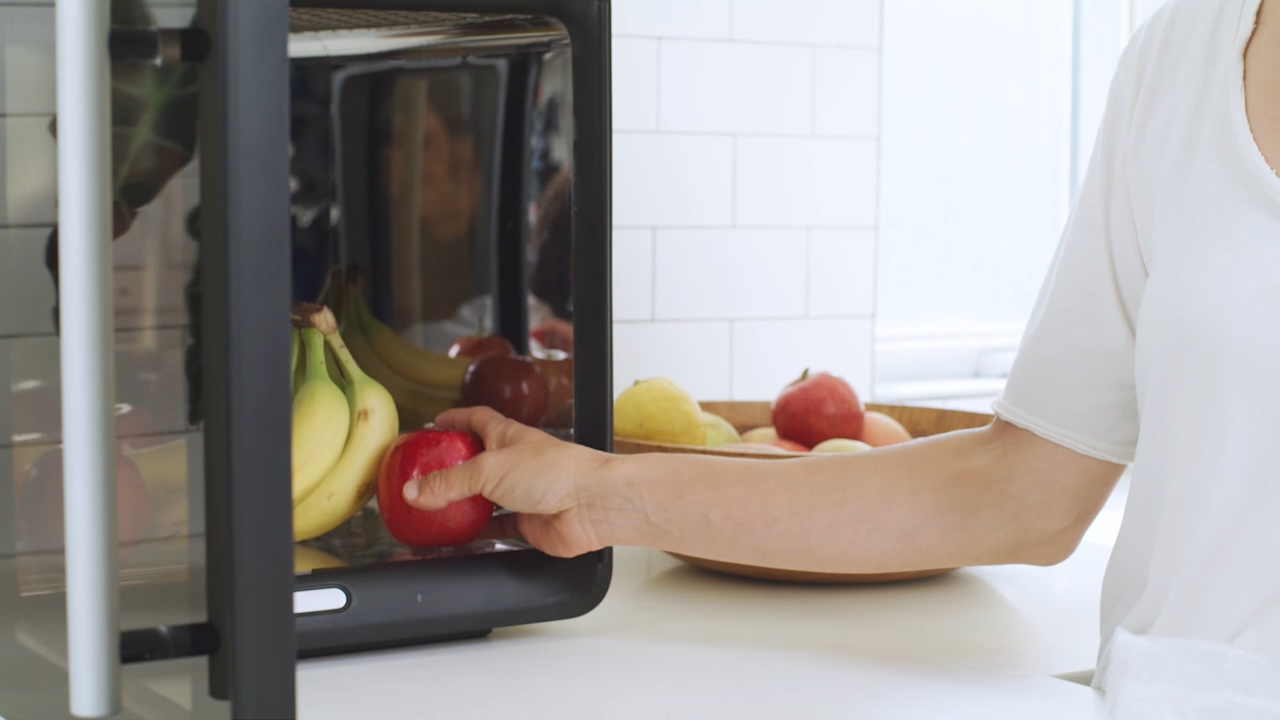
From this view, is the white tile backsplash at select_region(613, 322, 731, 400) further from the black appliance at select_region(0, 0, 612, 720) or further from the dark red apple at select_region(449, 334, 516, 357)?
the black appliance at select_region(0, 0, 612, 720)

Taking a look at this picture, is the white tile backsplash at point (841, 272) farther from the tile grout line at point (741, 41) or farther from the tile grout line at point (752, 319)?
the tile grout line at point (741, 41)

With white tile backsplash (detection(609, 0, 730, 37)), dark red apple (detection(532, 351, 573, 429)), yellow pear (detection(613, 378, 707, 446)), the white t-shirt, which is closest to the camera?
the white t-shirt

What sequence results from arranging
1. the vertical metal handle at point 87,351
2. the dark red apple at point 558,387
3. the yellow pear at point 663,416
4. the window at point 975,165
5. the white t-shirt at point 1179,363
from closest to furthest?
1. the vertical metal handle at point 87,351
2. the white t-shirt at point 1179,363
3. the dark red apple at point 558,387
4. the yellow pear at point 663,416
5. the window at point 975,165

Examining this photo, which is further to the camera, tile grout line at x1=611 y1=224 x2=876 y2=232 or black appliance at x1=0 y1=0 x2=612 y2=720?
tile grout line at x1=611 y1=224 x2=876 y2=232

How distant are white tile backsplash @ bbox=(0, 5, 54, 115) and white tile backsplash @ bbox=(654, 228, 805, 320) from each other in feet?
2.64

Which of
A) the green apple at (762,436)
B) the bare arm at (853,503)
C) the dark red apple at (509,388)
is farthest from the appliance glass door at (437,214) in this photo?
the green apple at (762,436)

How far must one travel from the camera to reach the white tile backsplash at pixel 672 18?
3.62ft

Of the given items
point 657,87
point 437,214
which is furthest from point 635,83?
point 437,214

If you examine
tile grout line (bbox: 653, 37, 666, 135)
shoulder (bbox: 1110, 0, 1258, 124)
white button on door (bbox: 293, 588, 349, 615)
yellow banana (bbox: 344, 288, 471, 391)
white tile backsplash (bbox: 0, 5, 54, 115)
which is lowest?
white button on door (bbox: 293, 588, 349, 615)

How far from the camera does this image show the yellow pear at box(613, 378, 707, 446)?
0.86m

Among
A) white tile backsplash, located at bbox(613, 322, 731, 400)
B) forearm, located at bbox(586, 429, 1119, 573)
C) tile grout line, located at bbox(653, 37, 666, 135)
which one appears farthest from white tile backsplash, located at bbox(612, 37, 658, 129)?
forearm, located at bbox(586, 429, 1119, 573)

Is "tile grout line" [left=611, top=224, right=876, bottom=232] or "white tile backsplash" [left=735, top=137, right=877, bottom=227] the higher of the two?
"white tile backsplash" [left=735, top=137, right=877, bottom=227]

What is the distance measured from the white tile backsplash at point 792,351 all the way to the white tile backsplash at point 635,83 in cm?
24

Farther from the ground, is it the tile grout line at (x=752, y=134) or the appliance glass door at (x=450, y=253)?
the tile grout line at (x=752, y=134)
